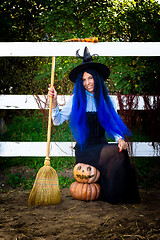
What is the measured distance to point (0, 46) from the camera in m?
3.39

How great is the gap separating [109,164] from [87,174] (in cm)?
26

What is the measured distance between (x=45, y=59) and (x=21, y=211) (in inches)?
149

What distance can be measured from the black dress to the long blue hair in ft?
0.32

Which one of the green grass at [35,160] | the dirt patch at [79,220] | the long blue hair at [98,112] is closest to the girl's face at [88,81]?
the long blue hair at [98,112]

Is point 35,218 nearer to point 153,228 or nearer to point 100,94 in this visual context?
point 153,228

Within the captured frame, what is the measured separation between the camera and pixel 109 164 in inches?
109

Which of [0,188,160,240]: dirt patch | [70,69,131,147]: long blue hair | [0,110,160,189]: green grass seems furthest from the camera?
[0,110,160,189]: green grass

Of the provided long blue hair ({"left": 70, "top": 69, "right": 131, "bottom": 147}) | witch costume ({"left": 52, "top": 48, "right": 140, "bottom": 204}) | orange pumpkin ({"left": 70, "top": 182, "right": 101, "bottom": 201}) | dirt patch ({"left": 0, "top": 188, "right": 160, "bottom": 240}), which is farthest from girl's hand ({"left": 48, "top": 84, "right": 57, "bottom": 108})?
dirt patch ({"left": 0, "top": 188, "right": 160, "bottom": 240})

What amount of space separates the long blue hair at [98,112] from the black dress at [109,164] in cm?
10

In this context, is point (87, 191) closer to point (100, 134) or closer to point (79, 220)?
point (79, 220)

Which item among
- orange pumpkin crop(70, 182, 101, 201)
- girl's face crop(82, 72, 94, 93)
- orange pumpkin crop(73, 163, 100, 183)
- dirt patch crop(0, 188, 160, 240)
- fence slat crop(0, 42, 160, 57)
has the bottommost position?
dirt patch crop(0, 188, 160, 240)

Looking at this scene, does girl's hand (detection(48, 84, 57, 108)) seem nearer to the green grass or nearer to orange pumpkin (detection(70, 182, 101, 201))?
the green grass

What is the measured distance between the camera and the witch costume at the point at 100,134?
9.06ft

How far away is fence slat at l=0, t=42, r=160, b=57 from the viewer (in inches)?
132
